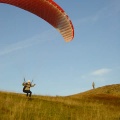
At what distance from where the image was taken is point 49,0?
1603 cm

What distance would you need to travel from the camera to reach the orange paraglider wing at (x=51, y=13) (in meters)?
16.7

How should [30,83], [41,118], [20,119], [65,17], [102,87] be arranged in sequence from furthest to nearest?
[102,87] < [30,83] < [65,17] < [41,118] < [20,119]

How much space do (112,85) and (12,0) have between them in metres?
33.4

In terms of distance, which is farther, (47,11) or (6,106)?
(47,11)

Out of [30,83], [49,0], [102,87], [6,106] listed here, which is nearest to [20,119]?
[6,106]

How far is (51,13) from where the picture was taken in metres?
17.8

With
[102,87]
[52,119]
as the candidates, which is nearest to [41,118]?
[52,119]

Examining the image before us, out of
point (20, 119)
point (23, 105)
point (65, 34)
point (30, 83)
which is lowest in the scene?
point (20, 119)

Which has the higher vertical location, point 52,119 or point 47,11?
point 47,11

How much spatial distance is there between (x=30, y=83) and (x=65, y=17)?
5708mm

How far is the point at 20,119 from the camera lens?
12453 mm

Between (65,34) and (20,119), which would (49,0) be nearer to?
Answer: (65,34)

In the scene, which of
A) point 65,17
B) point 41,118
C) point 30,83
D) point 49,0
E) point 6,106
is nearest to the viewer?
point 41,118

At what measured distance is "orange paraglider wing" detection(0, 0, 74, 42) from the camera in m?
16.7
